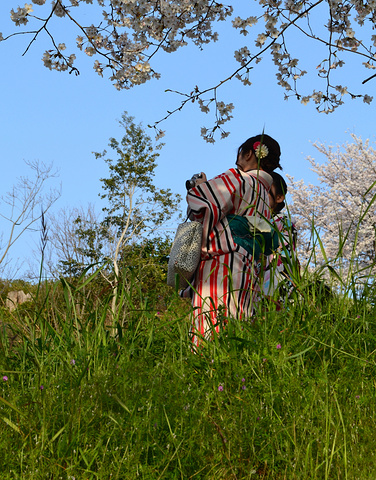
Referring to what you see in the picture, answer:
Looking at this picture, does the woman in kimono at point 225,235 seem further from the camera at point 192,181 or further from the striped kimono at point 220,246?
the camera at point 192,181

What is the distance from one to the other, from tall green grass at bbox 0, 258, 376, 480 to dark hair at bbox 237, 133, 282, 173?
1596 millimetres

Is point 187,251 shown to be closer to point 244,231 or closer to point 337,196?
point 244,231

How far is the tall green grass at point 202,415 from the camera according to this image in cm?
204

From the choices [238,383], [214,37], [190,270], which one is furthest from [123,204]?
[238,383]

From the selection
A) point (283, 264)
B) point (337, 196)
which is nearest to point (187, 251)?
point (283, 264)

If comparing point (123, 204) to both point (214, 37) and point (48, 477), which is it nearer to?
point (214, 37)

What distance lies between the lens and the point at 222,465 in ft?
6.79

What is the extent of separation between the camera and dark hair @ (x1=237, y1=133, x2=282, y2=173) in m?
4.11

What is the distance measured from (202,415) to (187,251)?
1.67 meters

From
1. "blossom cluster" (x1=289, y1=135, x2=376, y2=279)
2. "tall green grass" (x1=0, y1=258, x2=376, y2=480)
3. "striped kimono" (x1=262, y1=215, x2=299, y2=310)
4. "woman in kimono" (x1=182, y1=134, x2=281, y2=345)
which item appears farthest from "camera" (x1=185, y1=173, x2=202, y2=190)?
"blossom cluster" (x1=289, y1=135, x2=376, y2=279)

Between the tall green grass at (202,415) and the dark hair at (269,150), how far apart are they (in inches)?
62.8

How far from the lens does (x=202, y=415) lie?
220cm

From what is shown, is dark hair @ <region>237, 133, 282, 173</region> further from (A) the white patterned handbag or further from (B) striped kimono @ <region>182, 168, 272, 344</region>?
(A) the white patterned handbag

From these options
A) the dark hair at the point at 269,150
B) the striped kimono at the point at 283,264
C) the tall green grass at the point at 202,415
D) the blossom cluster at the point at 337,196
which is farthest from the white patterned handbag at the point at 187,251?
the blossom cluster at the point at 337,196
